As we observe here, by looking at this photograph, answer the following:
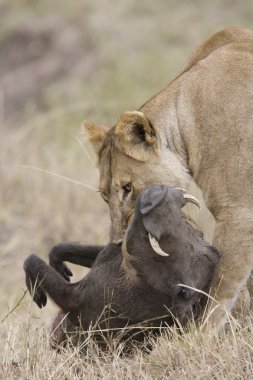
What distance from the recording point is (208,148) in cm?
534

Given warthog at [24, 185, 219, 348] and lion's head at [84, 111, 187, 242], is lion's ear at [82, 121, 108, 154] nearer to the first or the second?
lion's head at [84, 111, 187, 242]

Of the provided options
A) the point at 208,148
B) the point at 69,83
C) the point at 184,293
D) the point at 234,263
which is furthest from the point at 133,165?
the point at 69,83

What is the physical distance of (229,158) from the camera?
17.2 ft

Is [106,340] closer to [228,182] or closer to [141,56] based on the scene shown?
[228,182]

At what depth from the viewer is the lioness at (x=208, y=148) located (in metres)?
5.18

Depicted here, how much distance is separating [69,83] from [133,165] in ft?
24.7

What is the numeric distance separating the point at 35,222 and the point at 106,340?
3700mm

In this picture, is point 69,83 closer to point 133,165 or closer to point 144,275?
point 133,165

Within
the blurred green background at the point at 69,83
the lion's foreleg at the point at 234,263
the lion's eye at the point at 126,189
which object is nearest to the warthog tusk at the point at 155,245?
the lion's foreleg at the point at 234,263

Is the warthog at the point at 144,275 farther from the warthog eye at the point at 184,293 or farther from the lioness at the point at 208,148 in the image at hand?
the lioness at the point at 208,148

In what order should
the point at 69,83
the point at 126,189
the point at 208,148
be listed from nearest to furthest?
1. the point at 208,148
2. the point at 126,189
3. the point at 69,83

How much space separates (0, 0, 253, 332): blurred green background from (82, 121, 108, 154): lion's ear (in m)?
2.02

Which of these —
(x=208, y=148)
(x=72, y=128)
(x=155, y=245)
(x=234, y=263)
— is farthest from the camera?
(x=72, y=128)

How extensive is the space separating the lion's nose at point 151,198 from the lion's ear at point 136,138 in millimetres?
797
